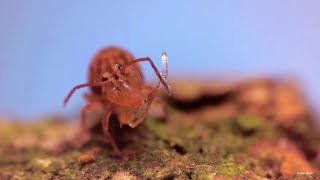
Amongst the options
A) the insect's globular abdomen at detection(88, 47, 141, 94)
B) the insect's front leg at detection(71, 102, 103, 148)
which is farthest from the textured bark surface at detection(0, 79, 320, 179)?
the insect's globular abdomen at detection(88, 47, 141, 94)

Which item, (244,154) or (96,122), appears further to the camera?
(96,122)

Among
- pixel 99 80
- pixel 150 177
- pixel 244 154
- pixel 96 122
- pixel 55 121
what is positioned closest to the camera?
pixel 150 177

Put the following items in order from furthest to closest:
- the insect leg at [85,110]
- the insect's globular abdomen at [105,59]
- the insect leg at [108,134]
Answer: the insect leg at [85,110], the insect's globular abdomen at [105,59], the insect leg at [108,134]

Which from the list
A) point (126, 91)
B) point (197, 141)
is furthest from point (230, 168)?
point (126, 91)

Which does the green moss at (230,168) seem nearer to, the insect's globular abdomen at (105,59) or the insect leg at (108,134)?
the insect leg at (108,134)

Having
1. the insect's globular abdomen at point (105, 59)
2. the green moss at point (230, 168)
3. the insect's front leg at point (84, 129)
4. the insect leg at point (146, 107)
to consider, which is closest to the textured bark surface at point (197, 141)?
the green moss at point (230, 168)

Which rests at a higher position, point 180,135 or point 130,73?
point 130,73

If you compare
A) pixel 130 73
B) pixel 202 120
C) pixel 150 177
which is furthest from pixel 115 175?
pixel 202 120

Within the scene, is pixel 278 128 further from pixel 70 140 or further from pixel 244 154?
pixel 70 140
